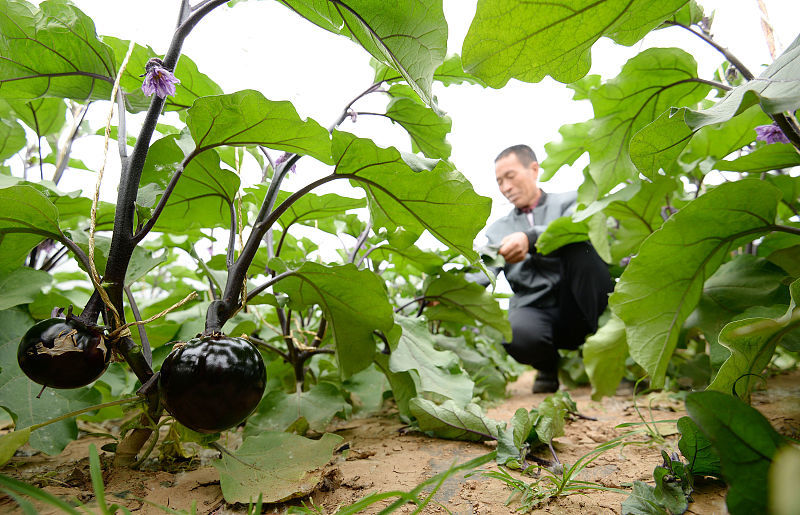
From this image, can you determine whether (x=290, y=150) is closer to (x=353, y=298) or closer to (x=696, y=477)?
(x=353, y=298)

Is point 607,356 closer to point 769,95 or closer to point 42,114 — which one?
point 769,95

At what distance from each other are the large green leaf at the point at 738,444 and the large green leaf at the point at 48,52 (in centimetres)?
108

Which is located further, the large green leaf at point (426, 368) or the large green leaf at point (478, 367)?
the large green leaf at point (478, 367)

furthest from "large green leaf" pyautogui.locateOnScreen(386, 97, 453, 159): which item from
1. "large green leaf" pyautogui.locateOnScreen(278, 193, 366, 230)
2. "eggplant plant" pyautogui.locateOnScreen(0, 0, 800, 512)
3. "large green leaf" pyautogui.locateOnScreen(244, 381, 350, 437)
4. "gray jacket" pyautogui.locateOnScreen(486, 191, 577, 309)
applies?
"gray jacket" pyautogui.locateOnScreen(486, 191, 577, 309)

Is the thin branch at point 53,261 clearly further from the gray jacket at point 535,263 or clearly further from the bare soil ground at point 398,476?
the gray jacket at point 535,263

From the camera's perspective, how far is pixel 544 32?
68 centimetres

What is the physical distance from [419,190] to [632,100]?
0.76 meters

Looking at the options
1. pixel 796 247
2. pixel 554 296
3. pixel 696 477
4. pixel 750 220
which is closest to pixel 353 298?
pixel 696 477

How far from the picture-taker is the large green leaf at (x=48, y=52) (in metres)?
0.77

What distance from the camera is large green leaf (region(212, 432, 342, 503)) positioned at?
69 cm

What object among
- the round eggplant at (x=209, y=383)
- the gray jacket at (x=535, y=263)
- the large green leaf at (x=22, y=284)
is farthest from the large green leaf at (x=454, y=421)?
the gray jacket at (x=535, y=263)

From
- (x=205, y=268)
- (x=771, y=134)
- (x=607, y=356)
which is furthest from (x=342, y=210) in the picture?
(x=771, y=134)

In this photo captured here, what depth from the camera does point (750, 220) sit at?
877mm

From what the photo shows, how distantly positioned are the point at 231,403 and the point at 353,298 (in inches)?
15.2
